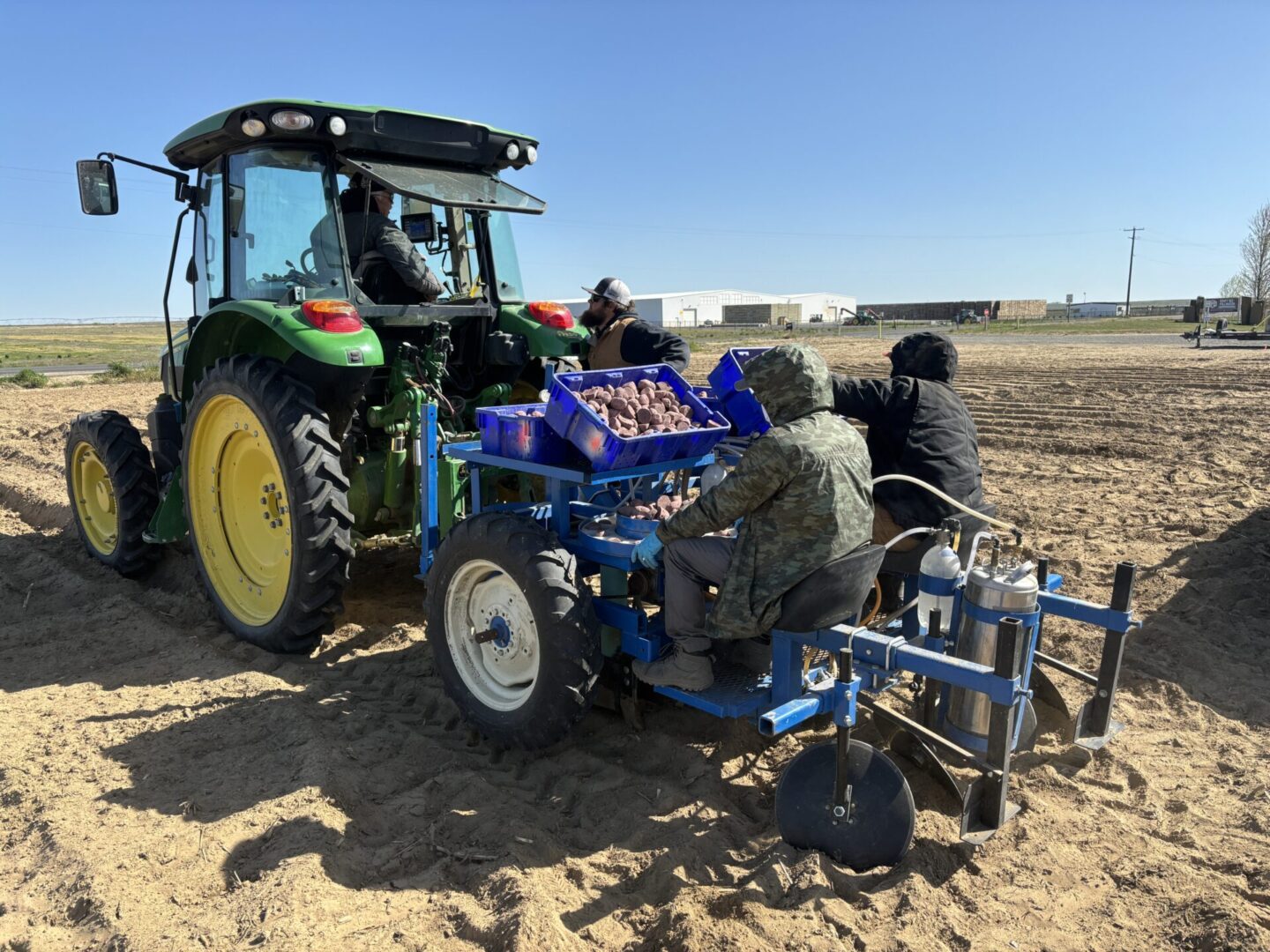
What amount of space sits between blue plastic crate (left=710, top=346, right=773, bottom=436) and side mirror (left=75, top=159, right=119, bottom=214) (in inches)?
151

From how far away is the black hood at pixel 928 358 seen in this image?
4387 millimetres

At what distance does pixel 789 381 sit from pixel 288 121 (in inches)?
124

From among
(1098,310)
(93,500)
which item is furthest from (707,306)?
(93,500)

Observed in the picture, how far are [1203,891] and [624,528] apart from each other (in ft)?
7.71

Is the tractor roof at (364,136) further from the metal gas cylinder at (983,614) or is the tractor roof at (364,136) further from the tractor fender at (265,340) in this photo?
the metal gas cylinder at (983,614)

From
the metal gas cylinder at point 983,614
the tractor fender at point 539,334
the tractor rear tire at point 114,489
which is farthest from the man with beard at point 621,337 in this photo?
the tractor rear tire at point 114,489

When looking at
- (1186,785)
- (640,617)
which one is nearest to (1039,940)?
(1186,785)

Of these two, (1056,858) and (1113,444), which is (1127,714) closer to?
(1056,858)

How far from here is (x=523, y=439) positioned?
12.6 ft

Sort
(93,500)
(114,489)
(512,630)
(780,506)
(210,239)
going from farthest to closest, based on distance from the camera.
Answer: (93,500)
(114,489)
(210,239)
(512,630)
(780,506)

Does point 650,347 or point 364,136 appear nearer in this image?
point 364,136

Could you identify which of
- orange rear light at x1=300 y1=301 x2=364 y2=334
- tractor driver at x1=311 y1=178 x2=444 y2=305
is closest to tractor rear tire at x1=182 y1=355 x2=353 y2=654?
orange rear light at x1=300 y1=301 x2=364 y2=334

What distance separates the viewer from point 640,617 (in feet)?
11.7

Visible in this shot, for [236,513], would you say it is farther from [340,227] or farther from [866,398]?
[866,398]
